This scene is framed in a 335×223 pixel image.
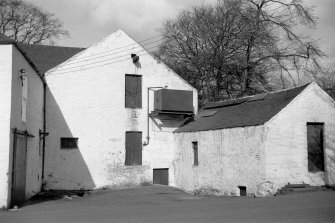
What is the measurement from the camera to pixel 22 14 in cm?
4041

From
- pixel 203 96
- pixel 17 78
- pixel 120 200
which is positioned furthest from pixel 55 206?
pixel 203 96

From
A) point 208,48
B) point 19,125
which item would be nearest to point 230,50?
point 208,48

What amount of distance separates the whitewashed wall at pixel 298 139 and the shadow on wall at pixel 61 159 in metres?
10.1

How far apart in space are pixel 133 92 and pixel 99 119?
2.50m

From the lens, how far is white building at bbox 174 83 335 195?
19.2m

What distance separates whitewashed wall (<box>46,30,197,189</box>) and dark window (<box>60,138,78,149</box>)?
0.73ft

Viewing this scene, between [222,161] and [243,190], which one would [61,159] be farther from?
[243,190]

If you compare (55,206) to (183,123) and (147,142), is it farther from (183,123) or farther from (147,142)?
(183,123)

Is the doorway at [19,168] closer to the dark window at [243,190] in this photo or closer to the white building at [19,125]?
the white building at [19,125]

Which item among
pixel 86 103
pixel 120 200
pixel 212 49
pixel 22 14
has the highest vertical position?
pixel 22 14

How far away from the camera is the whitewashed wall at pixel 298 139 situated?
19188 mm

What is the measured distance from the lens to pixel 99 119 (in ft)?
80.3

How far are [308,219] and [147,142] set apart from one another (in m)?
14.2

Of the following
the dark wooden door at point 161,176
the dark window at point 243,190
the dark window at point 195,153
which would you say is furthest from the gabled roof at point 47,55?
the dark window at point 243,190
